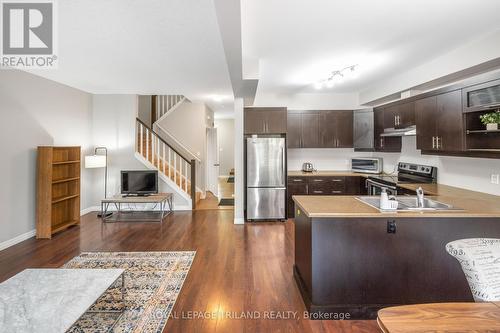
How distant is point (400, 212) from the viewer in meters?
2.24

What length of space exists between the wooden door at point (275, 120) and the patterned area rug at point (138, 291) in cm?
290

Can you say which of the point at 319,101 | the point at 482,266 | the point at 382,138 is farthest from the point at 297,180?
the point at 482,266

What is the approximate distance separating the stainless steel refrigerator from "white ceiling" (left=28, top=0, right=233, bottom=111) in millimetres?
1370

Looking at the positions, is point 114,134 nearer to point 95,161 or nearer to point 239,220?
point 95,161

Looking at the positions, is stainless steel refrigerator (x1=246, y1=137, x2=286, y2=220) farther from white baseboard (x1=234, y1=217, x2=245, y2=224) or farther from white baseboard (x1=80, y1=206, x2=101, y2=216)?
white baseboard (x1=80, y1=206, x2=101, y2=216)

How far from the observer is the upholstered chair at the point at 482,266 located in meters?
1.21

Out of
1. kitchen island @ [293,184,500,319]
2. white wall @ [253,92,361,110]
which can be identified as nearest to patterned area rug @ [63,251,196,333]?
kitchen island @ [293,184,500,319]

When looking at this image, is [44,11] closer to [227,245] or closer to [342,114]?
[227,245]

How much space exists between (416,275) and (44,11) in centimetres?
410

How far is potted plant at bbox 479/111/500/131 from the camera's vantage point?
2709mm

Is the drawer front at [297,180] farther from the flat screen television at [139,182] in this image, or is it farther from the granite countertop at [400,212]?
the flat screen television at [139,182]

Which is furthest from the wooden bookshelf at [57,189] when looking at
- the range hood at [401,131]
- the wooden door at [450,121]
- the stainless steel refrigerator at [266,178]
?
the wooden door at [450,121]

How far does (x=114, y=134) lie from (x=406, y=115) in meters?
5.79

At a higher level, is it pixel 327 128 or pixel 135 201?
pixel 327 128
